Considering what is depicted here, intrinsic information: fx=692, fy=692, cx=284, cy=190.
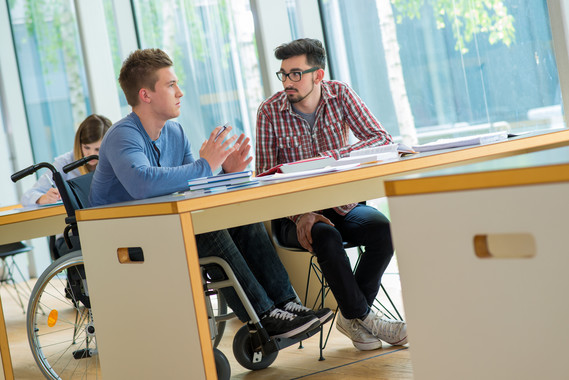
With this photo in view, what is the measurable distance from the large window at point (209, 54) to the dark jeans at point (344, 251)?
2.07 metres

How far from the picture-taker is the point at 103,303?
183 cm

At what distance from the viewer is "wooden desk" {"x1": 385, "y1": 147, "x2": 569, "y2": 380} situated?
0.89m

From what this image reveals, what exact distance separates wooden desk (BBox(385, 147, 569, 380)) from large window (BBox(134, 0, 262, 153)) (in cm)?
345

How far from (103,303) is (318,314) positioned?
0.76m

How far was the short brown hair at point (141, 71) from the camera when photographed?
7.86ft

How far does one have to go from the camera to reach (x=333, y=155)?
2395 millimetres

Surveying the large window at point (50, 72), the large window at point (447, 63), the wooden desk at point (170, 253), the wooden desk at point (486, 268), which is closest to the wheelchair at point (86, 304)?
the wooden desk at point (170, 253)

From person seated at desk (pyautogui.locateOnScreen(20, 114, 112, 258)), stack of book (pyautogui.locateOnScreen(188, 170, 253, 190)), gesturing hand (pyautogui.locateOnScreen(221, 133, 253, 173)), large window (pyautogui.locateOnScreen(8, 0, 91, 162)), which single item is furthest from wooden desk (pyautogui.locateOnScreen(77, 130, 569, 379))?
large window (pyautogui.locateOnScreen(8, 0, 91, 162))

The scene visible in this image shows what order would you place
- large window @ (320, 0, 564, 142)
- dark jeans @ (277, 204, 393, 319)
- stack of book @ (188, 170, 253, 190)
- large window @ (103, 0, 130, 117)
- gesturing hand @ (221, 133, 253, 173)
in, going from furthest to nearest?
large window @ (103, 0, 130, 117), large window @ (320, 0, 564, 142), dark jeans @ (277, 204, 393, 319), gesturing hand @ (221, 133, 253, 173), stack of book @ (188, 170, 253, 190)

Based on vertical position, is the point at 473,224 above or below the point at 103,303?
above

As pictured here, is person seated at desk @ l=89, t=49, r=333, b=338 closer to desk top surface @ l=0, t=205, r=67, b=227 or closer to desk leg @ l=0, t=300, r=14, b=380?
desk top surface @ l=0, t=205, r=67, b=227

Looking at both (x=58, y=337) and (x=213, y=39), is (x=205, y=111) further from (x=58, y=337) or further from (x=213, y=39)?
(x=58, y=337)

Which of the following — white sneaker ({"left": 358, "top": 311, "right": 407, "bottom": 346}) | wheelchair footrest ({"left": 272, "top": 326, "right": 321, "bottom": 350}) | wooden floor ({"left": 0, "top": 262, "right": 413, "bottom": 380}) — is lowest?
wooden floor ({"left": 0, "top": 262, "right": 413, "bottom": 380})

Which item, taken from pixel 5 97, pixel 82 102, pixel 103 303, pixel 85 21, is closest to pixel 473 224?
pixel 103 303
